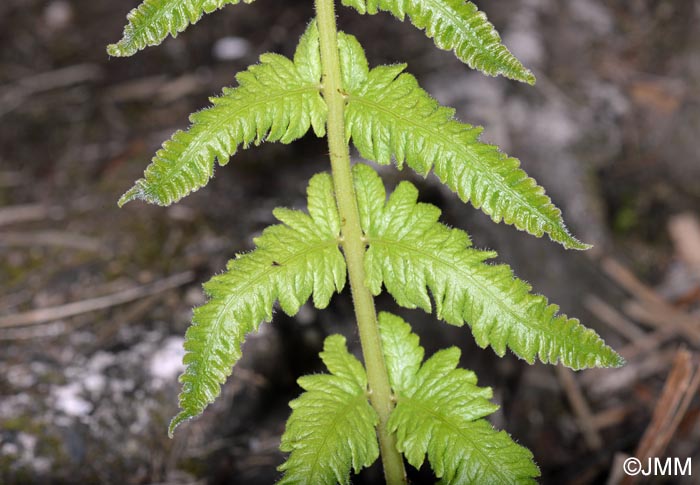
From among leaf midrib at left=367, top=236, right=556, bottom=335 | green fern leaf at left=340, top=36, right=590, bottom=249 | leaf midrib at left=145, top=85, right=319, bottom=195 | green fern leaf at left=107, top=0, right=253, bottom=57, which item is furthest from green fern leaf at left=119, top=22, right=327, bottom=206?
leaf midrib at left=367, top=236, right=556, bottom=335

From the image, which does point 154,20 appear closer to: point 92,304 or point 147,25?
point 147,25

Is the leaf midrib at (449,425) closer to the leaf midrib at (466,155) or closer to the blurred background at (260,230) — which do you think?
the leaf midrib at (466,155)

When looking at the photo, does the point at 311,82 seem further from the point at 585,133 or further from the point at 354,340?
the point at 585,133

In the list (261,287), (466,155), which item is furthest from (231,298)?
(466,155)

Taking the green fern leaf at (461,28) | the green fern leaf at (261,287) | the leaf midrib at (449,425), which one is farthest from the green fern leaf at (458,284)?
the green fern leaf at (461,28)

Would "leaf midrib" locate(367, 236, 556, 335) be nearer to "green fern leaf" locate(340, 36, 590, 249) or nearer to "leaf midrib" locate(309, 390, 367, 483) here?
"green fern leaf" locate(340, 36, 590, 249)
